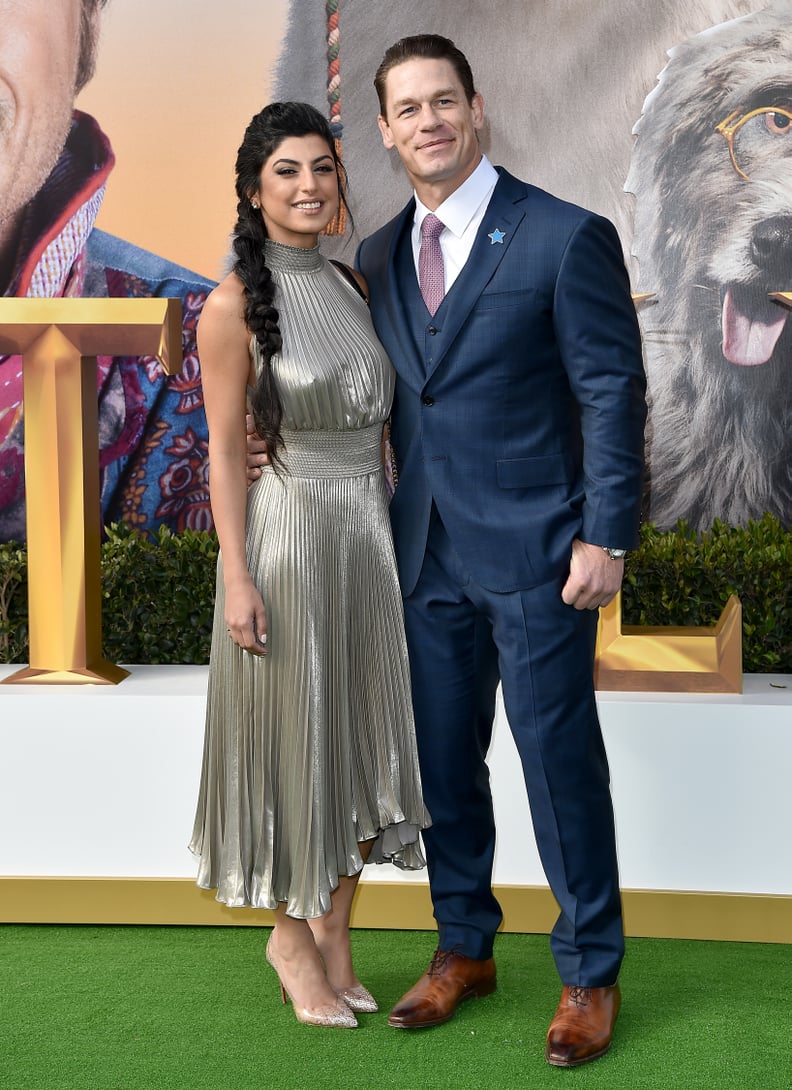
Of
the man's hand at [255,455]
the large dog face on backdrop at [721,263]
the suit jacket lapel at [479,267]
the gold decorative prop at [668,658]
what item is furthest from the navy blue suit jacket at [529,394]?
the large dog face on backdrop at [721,263]

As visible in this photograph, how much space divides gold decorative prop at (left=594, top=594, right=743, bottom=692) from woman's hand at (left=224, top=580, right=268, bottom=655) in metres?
1.18

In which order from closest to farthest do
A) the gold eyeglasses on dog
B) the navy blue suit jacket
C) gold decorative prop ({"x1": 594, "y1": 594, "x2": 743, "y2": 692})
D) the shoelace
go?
the navy blue suit jacket → the shoelace → gold decorative prop ({"x1": 594, "y1": 594, "x2": 743, "y2": 692}) → the gold eyeglasses on dog

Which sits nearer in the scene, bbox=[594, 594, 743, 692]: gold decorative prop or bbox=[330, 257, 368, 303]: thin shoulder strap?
bbox=[330, 257, 368, 303]: thin shoulder strap

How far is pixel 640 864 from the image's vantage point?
3.50 m

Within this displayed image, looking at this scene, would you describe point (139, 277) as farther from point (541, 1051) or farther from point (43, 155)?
point (541, 1051)

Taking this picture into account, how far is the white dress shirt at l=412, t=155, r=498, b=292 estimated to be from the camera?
9.33 feet

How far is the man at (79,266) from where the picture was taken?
5820 mm

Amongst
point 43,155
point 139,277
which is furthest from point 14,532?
point 43,155

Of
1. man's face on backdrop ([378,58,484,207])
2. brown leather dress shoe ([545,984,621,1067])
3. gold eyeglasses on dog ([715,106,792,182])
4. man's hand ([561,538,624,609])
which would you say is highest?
gold eyeglasses on dog ([715,106,792,182])

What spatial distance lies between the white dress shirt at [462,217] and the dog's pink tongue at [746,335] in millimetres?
3038

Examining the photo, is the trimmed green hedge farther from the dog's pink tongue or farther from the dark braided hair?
the dog's pink tongue

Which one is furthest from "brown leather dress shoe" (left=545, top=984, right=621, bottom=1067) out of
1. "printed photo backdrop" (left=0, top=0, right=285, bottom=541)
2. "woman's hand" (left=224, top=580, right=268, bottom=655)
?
"printed photo backdrop" (left=0, top=0, right=285, bottom=541)

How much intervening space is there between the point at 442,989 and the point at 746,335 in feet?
11.6

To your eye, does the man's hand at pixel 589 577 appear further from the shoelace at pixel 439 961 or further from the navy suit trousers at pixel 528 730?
the shoelace at pixel 439 961
